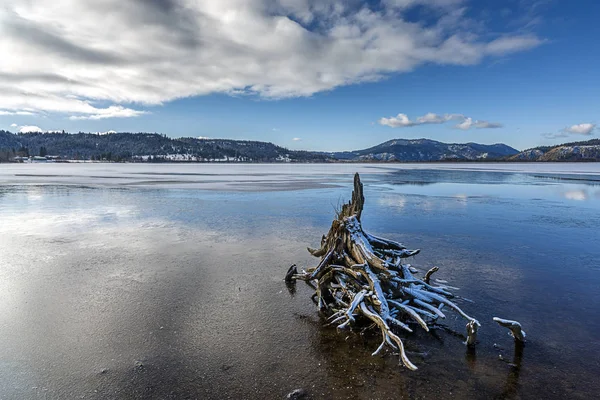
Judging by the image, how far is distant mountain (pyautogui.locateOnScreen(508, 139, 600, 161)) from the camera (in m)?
131

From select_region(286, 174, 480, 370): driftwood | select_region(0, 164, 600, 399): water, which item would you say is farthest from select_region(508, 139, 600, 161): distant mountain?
select_region(286, 174, 480, 370): driftwood

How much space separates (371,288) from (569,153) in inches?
6796

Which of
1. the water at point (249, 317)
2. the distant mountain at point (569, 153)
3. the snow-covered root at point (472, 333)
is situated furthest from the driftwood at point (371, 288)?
the distant mountain at point (569, 153)

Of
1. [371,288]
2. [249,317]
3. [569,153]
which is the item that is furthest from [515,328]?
[569,153]

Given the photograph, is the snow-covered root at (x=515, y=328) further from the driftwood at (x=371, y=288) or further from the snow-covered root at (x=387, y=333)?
the snow-covered root at (x=387, y=333)

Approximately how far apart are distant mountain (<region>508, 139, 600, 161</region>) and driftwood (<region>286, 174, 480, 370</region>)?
15009cm

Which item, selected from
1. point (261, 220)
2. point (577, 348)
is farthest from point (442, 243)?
point (261, 220)

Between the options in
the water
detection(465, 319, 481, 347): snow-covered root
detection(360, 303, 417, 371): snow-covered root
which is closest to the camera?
the water

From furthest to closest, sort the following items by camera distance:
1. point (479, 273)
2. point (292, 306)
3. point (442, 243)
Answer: point (442, 243)
point (479, 273)
point (292, 306)

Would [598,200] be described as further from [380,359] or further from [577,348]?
[380,359]

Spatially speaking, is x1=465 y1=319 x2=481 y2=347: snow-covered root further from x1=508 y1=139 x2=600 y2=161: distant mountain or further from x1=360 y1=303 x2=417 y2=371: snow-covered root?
x1=508 y1=139 x2=600 y2=161: distant mountain

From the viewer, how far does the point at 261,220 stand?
15156mm

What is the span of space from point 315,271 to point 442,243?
584 centimetres

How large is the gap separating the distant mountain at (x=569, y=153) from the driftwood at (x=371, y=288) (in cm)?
15009
